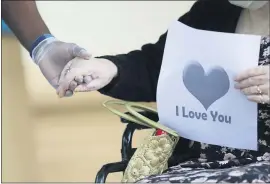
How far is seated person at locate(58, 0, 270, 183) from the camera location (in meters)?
0.99

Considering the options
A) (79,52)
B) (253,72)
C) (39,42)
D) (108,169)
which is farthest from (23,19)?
(253,72)

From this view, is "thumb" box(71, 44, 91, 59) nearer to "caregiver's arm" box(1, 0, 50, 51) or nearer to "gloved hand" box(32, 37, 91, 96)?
"gloved hand" box(32, 37, 91, 96)

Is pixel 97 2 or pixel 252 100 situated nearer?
pixel 252 100

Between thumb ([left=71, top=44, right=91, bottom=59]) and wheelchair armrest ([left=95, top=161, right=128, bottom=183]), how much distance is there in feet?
0.81

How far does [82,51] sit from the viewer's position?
1139 mm

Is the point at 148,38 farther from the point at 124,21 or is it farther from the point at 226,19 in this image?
the point at 226,19

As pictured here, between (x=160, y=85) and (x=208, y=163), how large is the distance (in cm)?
20

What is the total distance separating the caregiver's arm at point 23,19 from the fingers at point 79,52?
200mm

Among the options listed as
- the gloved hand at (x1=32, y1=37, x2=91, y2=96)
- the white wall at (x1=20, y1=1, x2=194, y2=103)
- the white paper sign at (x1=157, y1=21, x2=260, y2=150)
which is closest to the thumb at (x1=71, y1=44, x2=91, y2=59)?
the gloved hand at (x1=32, y1=37, x2=91, y2=96)

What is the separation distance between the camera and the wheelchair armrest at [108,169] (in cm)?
102

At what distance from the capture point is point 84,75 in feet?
3.72

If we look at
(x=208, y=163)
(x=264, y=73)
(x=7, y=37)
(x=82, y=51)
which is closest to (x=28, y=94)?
(x=7, y=37)

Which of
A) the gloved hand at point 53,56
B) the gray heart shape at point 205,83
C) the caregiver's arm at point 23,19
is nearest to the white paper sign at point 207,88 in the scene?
the gray heart shape at point 205,83

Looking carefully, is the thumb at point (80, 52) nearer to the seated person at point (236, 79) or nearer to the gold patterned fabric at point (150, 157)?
the seated person at point (236, 79)
